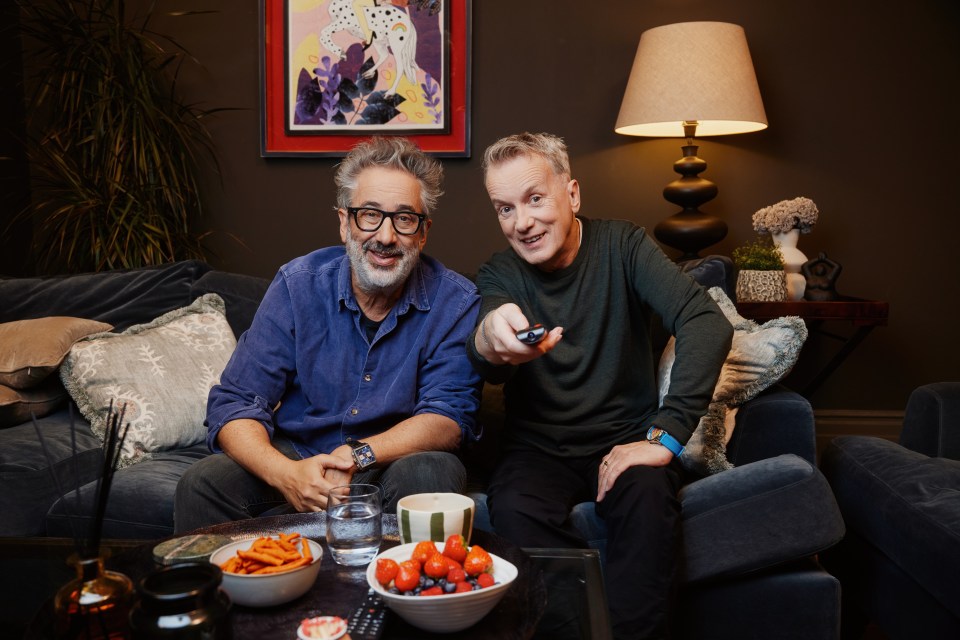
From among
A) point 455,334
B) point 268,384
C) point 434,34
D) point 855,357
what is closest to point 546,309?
point 455,334

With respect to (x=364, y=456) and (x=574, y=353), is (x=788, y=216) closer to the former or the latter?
(x=574, y=353)

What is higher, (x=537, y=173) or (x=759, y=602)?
(x=537, y=173)

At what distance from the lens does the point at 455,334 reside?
190cm

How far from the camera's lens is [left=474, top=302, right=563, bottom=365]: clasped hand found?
1.58 m

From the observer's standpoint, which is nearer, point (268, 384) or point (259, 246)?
point (268, 384)

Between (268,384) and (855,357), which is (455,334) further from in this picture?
(855,357)

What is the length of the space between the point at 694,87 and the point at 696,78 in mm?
33

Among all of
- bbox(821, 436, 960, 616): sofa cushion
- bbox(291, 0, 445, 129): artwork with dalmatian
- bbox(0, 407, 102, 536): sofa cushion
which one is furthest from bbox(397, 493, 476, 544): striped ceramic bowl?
bbox(291, 0, 445, 129): artwork with dalmatian

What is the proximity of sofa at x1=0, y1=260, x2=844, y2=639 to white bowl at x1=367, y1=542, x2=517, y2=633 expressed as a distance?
0.70 meters

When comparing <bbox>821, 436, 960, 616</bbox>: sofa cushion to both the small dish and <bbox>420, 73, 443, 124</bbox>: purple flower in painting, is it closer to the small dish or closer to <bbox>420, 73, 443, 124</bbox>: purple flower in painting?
the small dish

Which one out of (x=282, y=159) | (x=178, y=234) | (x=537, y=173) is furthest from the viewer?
(x=282, y=159)

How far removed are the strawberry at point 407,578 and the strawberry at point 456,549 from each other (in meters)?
0.07

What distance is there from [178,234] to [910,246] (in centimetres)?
291

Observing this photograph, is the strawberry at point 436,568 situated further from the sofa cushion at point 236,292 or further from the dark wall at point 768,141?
the dark wall at point 768,141
